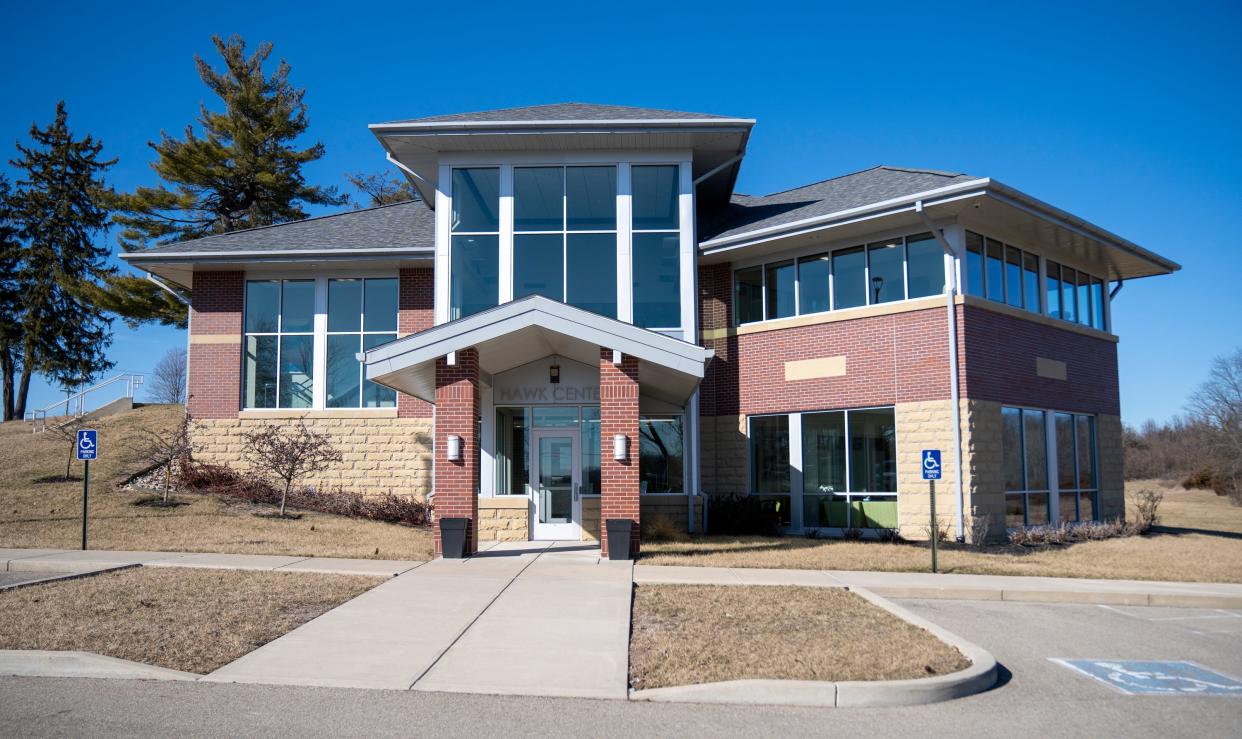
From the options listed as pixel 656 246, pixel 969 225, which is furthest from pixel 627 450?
pixel 969 225

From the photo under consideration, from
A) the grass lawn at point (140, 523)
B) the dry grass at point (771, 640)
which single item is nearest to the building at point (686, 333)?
the grass lawn at point (140, 523)

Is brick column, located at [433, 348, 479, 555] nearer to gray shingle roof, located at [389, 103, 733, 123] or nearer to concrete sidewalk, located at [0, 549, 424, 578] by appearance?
concrete sidewalk, located at [0, 549, 424, 578]

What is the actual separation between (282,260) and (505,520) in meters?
8.57

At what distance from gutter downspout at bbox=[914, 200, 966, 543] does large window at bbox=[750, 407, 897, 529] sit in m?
1.31

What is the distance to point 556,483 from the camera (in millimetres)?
16406

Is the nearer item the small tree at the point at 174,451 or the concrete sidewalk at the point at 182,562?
the concrete sidewalk at the point at 182,562

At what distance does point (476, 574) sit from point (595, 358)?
16.2 feet

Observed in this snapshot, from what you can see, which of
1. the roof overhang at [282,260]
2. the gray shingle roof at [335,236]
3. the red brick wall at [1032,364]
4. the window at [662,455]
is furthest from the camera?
the gray shingle roof at [335,236]

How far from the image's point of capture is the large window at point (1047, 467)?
17109 millimetres

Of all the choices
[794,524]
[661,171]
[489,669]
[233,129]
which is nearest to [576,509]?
[794,524]

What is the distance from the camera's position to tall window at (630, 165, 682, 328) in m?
17.6

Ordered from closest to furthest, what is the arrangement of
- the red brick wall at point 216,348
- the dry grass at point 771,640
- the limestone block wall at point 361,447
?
the dry grass at point 771,640, the limestone block wall at point 361,447, the red brick wall at point 216,348

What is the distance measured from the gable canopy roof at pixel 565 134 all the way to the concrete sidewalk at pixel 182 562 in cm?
874

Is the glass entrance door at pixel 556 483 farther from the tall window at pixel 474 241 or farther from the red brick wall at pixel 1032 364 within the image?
the red brick wall at pixel 1032 364
